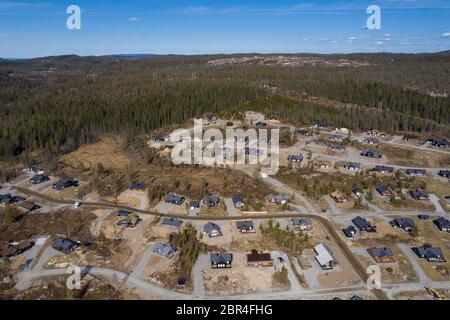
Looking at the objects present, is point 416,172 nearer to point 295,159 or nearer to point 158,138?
point 295,159

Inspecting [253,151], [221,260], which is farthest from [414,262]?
[253,151]

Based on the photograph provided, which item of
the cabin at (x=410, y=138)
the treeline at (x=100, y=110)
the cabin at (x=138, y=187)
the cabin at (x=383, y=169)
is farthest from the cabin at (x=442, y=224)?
the treeline at (x=100, y=110)

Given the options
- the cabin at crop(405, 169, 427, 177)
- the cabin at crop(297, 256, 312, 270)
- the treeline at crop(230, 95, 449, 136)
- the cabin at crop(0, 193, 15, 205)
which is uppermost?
the treeline at crop(230, 95, 449, 136)

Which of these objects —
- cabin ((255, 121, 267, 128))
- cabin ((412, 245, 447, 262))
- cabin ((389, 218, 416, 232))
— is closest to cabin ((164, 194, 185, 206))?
cabin ((389, 218, 416, 232))

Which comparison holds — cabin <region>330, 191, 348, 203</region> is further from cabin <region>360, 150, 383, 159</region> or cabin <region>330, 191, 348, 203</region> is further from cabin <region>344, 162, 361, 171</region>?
cabin <region>360, 150, 383, 159</region>

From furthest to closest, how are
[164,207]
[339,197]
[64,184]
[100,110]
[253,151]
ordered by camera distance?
[100,110] < [253,151] < [64,184] < [339,197] < [164,207]
